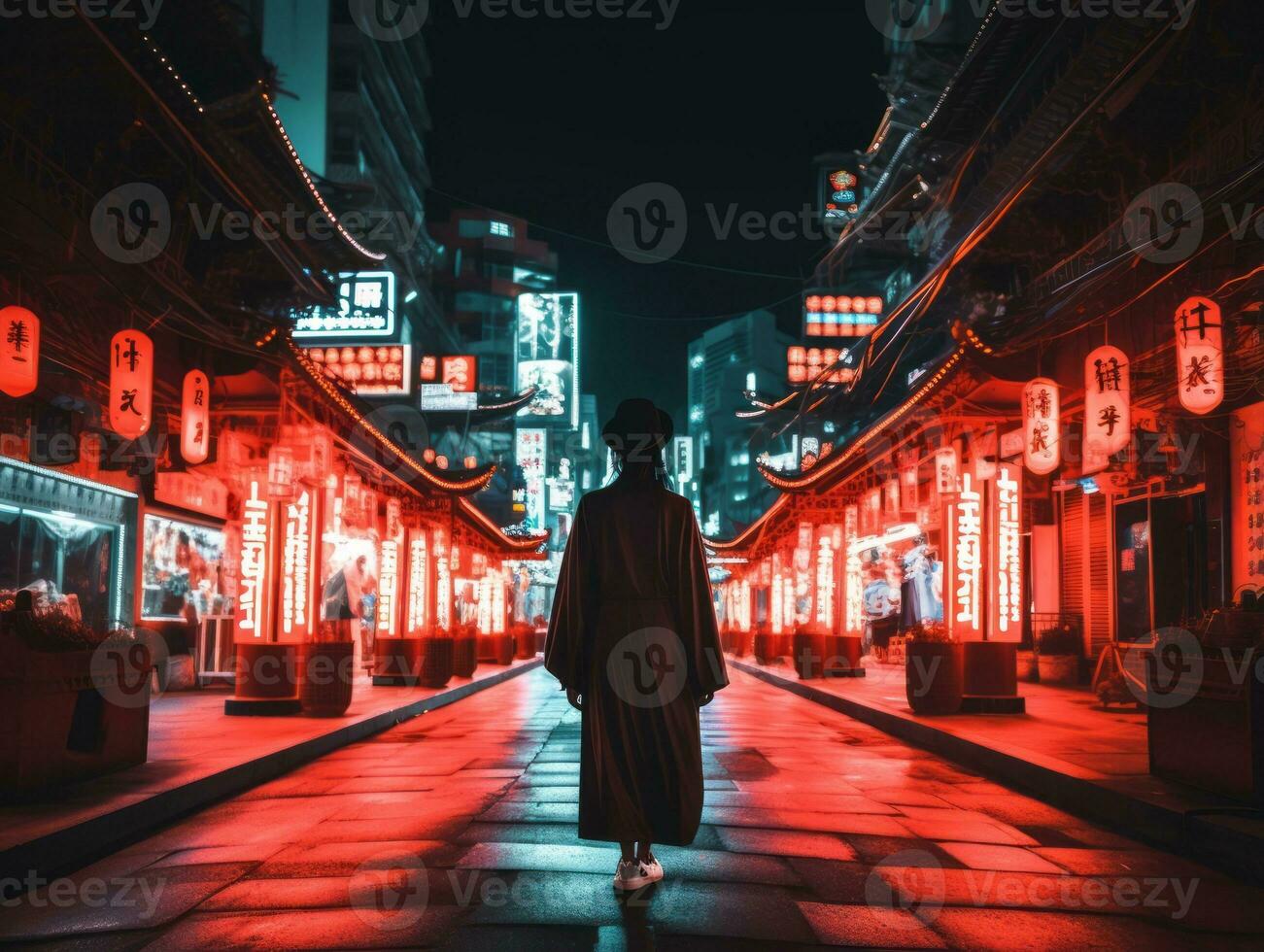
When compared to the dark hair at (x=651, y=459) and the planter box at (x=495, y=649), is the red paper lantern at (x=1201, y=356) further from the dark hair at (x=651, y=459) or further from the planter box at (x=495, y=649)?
the planter box at (x=495, y=649)

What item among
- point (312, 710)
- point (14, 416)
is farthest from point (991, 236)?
point (14, 416)

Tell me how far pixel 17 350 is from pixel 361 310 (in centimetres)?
2422

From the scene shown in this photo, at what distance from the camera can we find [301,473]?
43.5 ft

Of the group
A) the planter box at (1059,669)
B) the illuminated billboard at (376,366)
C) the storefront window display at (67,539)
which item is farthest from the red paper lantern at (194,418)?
the illuminated billboard at (376,366)

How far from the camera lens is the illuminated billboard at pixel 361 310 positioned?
1283 inches

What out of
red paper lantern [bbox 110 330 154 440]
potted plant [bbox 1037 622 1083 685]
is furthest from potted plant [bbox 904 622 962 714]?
red paper lantern [bbox 110 330 154 440]

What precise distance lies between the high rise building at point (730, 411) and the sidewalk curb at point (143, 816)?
7866 cm

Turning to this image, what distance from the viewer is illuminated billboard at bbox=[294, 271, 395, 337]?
107ft

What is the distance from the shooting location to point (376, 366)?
3297 cm

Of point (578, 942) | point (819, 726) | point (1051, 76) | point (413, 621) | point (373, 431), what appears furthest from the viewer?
point (413, 621)

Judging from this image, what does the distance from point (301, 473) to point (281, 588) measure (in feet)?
4.81

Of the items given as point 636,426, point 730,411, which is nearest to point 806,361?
point 636,426

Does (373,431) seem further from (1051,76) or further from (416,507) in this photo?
(1051,76)

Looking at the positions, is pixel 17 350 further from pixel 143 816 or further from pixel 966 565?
pixel 966 565
